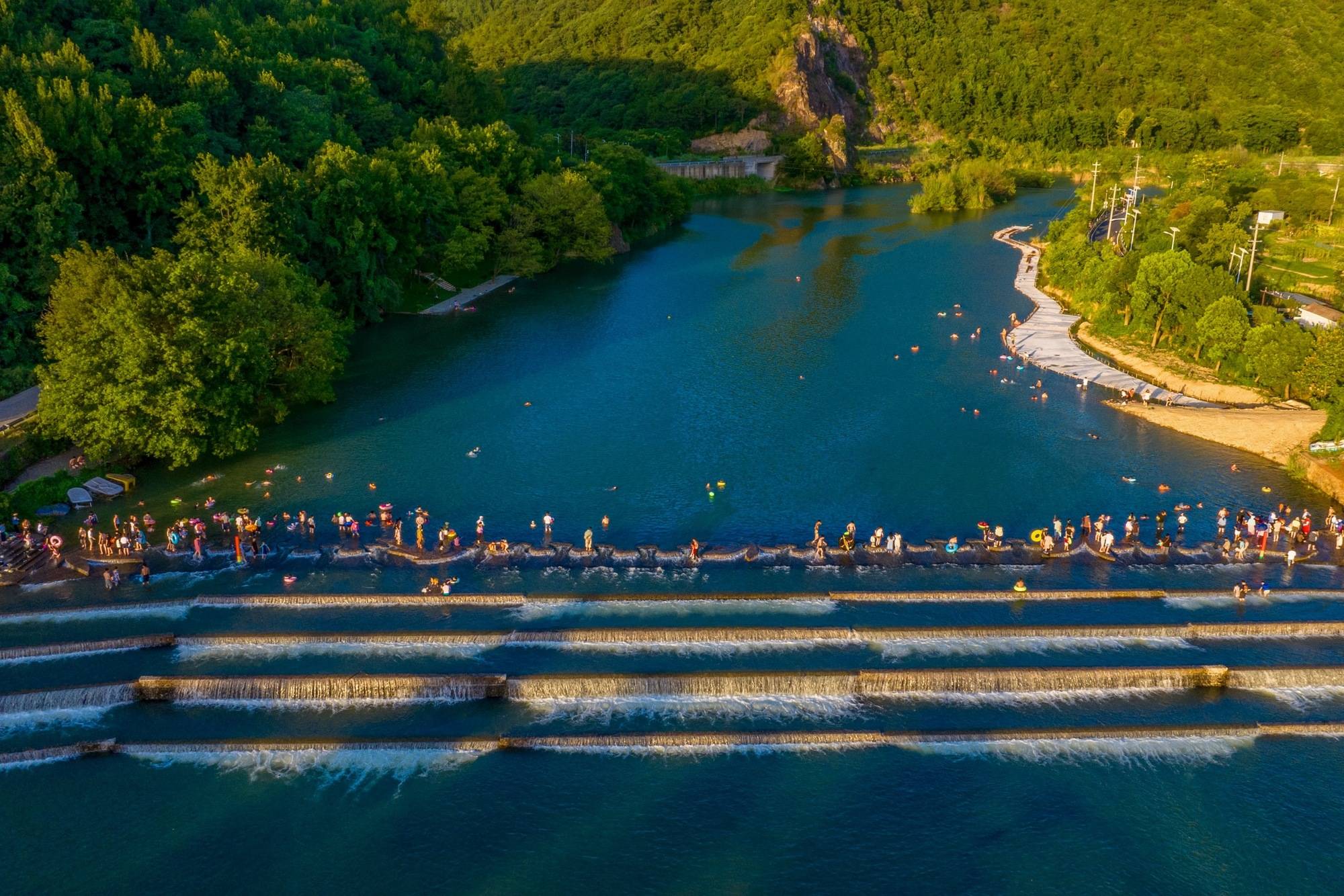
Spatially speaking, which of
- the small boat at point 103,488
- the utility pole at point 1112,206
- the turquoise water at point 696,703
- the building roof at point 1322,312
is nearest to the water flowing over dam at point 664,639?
the turquoise water at point 696,703

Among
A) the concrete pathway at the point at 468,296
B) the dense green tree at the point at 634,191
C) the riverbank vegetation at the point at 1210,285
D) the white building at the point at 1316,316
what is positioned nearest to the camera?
the riverbank vegetation at the point at 1210,285

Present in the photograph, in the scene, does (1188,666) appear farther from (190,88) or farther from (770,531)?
(190,88)

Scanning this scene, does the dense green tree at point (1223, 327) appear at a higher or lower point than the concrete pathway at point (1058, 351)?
higher

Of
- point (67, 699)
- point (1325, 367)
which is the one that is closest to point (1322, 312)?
Result: point (1325, 367)

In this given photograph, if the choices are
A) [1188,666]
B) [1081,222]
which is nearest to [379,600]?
[1188,666]

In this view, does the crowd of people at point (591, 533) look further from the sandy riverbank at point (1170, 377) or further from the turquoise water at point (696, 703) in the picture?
the sandy riverbank at point (1170, 377)

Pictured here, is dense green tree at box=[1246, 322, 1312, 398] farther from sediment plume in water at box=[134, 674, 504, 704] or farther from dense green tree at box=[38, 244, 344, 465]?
dense green tree at box=[38, 244, 344, 465]

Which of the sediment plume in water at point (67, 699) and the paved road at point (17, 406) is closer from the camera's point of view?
the sediment plume in water at point (67, 699)

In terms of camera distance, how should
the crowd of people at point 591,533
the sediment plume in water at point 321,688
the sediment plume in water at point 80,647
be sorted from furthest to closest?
the crowd of people at point 591,533, the sediment plume in water at point 80,647, the sediment plume in water at point 321,688
